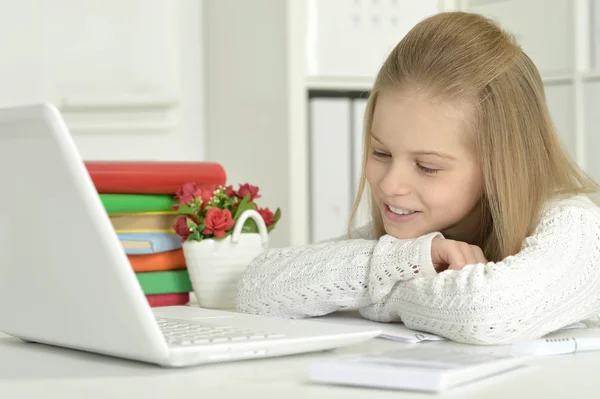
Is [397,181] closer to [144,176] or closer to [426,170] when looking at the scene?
[426,170]

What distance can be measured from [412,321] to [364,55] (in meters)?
1.50

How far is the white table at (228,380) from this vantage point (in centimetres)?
77

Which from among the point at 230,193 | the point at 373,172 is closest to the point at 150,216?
the point at 230,193

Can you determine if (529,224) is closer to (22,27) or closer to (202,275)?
(202,275)

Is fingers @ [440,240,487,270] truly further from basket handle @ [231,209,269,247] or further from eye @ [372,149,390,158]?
basket handle @ [231,209,269,247]

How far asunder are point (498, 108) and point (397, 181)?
157 millimetres

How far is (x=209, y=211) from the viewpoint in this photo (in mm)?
1453

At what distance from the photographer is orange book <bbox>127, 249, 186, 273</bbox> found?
1.48m

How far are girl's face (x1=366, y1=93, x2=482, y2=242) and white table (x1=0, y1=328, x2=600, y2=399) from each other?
1.12 feet

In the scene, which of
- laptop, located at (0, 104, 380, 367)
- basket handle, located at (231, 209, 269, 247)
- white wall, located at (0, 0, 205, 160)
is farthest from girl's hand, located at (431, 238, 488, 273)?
white wall, located at (0, 0, 205, 160)

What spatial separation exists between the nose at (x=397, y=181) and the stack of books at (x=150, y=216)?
36cm

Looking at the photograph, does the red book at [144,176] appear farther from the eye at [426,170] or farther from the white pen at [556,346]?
the white pen at [556,346]

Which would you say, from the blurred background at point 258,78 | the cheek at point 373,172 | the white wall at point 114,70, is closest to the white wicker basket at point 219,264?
the cheek at point 373,172

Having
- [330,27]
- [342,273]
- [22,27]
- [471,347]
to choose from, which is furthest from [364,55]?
[471,347]
